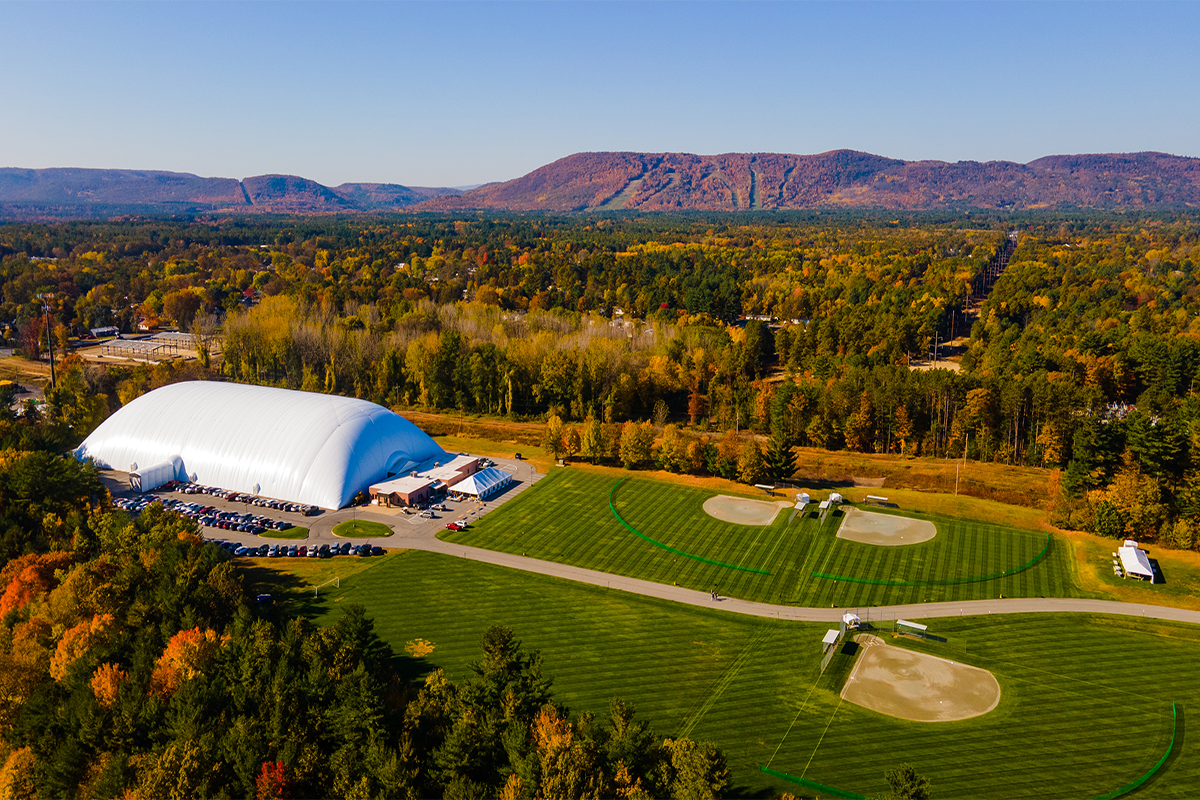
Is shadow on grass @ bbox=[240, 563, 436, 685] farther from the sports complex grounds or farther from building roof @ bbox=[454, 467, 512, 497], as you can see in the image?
building roof @ bbox=[454, 467, 512, 497]

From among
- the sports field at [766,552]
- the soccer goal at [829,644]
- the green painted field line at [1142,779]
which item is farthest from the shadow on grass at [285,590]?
the green painted field line at [1142,779]

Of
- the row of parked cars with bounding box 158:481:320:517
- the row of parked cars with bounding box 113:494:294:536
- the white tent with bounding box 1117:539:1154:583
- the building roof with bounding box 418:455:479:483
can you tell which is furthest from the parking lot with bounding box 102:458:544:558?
the white tent with bounding box 1117:539:1154:583

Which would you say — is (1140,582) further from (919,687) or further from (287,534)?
(287,534)

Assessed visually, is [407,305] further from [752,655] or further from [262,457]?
[752,655]

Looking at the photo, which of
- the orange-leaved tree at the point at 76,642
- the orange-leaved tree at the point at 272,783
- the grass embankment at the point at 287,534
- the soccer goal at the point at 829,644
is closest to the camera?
the orange-leaved tree at the point at 272,783

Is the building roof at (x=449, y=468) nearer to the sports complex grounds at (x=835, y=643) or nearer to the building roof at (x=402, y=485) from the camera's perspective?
the building roof at (x=402, y=485)

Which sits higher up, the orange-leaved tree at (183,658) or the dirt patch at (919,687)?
the orange-leaved tree at (183,658)
